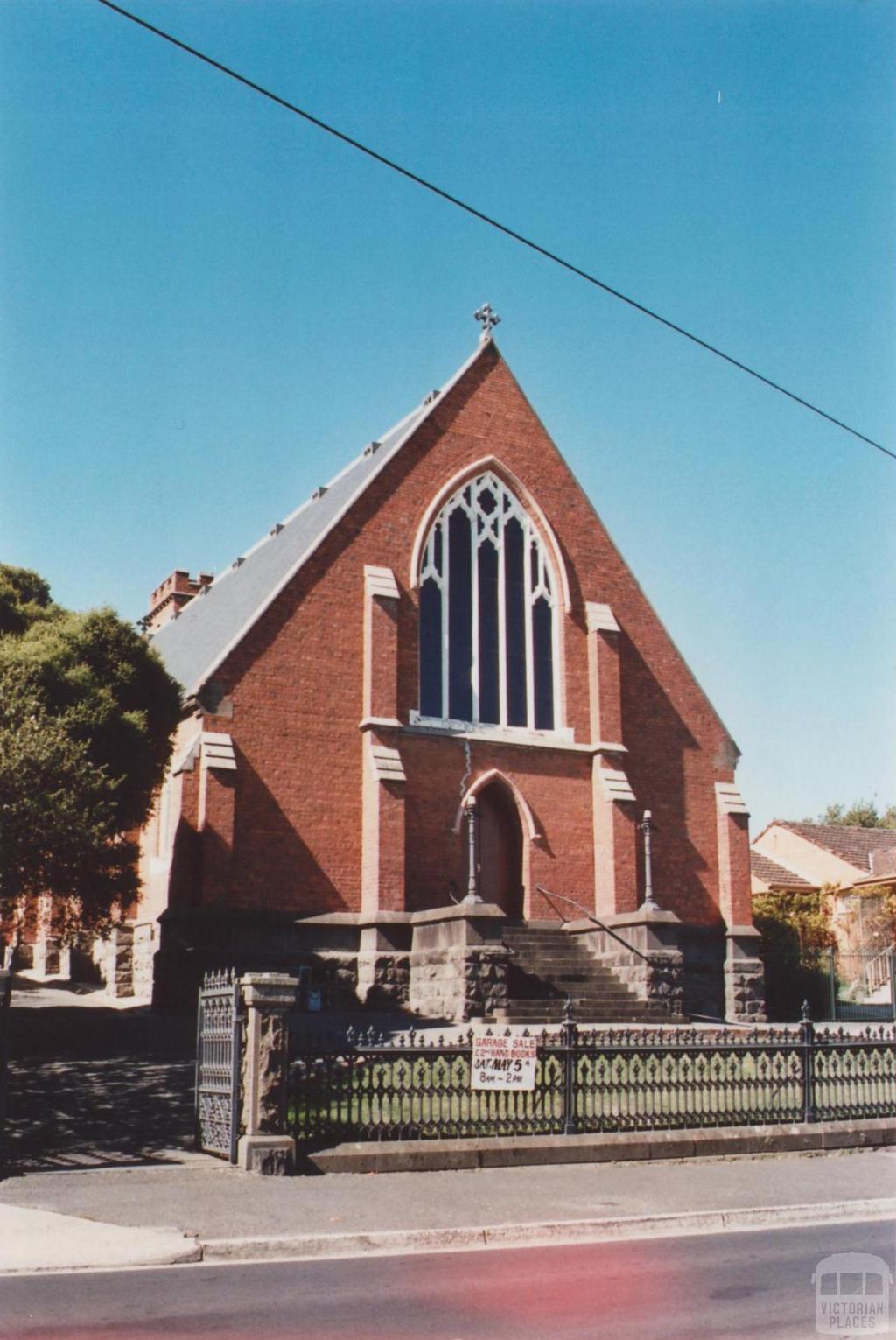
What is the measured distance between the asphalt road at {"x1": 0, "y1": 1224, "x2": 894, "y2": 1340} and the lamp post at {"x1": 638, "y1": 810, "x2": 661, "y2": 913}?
52.0ft

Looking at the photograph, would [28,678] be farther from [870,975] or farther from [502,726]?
[870,975]

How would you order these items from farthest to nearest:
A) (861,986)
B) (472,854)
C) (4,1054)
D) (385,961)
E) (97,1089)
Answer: (861,986), (472,854), (385,961), (97,1089), (4,1054)

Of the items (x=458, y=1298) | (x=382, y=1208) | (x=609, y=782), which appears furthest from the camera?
(x=609, y=782)

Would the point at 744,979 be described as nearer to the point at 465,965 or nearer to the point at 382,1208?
the point at 465,965

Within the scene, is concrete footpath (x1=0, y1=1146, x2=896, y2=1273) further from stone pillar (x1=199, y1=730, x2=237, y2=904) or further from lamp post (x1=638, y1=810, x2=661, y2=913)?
lamp post (x1=638, y1=810, x2=661, y2=913)

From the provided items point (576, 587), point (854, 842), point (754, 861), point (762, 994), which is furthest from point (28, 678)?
point (854, 842)

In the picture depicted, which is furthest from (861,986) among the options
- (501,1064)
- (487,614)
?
(501,1064)

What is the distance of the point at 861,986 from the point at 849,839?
20106 mm

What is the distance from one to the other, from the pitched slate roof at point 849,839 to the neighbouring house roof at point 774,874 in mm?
5736

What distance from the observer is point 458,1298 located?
8078 millimetres

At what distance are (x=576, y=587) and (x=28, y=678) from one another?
13109 millimetres

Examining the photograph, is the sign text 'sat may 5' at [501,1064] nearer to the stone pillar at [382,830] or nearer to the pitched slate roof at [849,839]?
the stone pillar at [382,830]

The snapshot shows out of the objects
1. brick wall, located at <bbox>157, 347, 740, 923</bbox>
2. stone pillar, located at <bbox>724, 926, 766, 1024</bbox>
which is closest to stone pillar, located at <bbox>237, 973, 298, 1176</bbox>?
brick wall, located at <bbox>157, 347, 740, 923</bbox>

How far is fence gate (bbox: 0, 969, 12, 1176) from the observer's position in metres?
11.9
